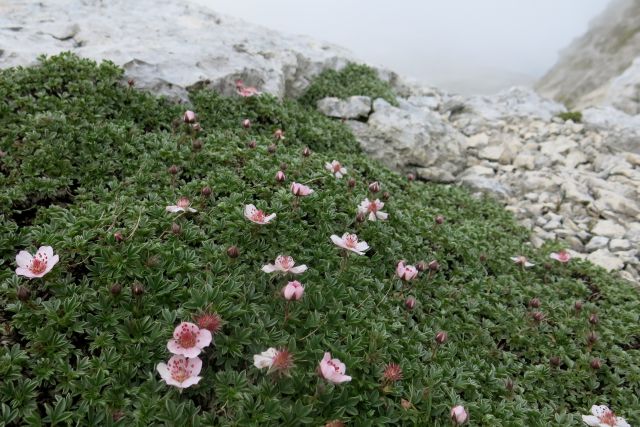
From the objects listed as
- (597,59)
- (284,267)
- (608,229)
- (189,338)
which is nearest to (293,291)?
(284,267)

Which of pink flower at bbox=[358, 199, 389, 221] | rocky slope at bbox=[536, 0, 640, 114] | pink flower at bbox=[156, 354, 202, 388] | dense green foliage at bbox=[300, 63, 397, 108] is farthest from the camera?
rocky slope at bbox=[536, 0, 640, 114]

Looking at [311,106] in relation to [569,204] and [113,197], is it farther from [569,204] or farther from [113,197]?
[113,197]

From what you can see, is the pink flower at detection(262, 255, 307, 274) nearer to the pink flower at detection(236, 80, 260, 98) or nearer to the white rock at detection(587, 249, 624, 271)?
the pink flower at detection(236, 80, 260, 98)

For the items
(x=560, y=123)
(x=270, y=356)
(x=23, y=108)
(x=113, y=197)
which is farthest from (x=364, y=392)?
(x=560, y=123)

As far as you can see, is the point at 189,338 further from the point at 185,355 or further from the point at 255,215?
the point at 255,215

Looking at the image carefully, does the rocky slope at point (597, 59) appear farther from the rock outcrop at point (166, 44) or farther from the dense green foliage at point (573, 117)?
the rock outcrop at point (166, 44)

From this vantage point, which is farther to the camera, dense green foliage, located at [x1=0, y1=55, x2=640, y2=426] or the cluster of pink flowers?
dense green foliage, located at [x1=0, y1=55, x2=640, y2=426]

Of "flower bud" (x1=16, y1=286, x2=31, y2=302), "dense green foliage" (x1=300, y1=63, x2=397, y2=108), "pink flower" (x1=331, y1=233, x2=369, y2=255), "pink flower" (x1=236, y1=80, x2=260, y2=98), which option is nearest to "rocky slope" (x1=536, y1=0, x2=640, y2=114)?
"dense green foliage" (x1=300, y1=63, x2=397, y2=108)
